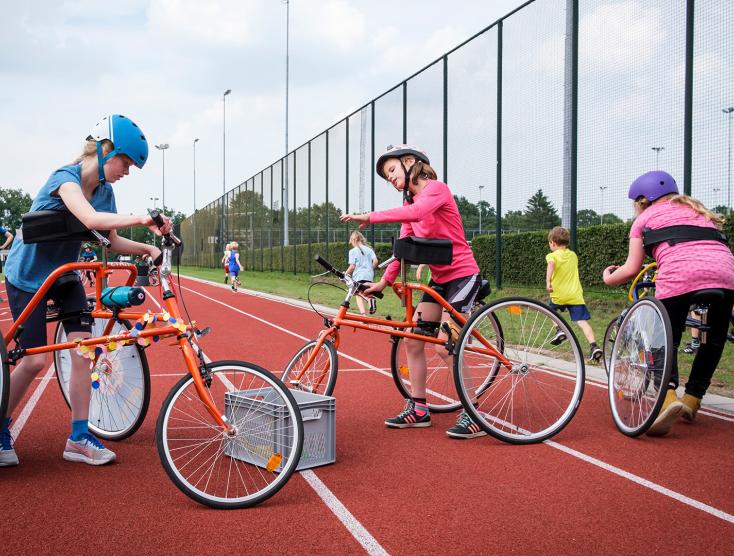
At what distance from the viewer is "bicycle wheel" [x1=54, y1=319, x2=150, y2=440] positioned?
5.00 m

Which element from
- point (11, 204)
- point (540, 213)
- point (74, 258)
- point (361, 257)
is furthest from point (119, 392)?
point (11, 204)

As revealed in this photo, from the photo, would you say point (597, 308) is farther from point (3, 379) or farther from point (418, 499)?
point (3, 379)

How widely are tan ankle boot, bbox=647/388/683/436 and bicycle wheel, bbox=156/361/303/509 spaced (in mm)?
2608

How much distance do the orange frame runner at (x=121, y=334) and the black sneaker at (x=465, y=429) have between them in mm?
1781

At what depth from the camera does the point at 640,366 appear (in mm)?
5328

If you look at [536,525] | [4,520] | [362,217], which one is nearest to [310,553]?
[536,525]

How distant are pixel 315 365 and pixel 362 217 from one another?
1217 mm

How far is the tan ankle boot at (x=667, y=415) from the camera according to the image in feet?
16.8

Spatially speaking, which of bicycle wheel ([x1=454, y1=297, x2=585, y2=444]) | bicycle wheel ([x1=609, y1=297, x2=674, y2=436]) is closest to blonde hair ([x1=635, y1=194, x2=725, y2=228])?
bicycle wheel ([x1=609, y1=297, x2=674, y2=436])

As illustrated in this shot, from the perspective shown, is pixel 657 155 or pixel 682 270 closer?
pixel 682 270

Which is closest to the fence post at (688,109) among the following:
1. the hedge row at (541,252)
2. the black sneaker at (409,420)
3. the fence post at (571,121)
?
the hedge row at (541,252)

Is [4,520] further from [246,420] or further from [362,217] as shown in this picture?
[362,217]

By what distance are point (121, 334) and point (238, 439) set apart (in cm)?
87

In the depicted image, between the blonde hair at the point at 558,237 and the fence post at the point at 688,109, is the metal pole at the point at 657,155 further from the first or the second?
the blonde hair at the point at 558,237
